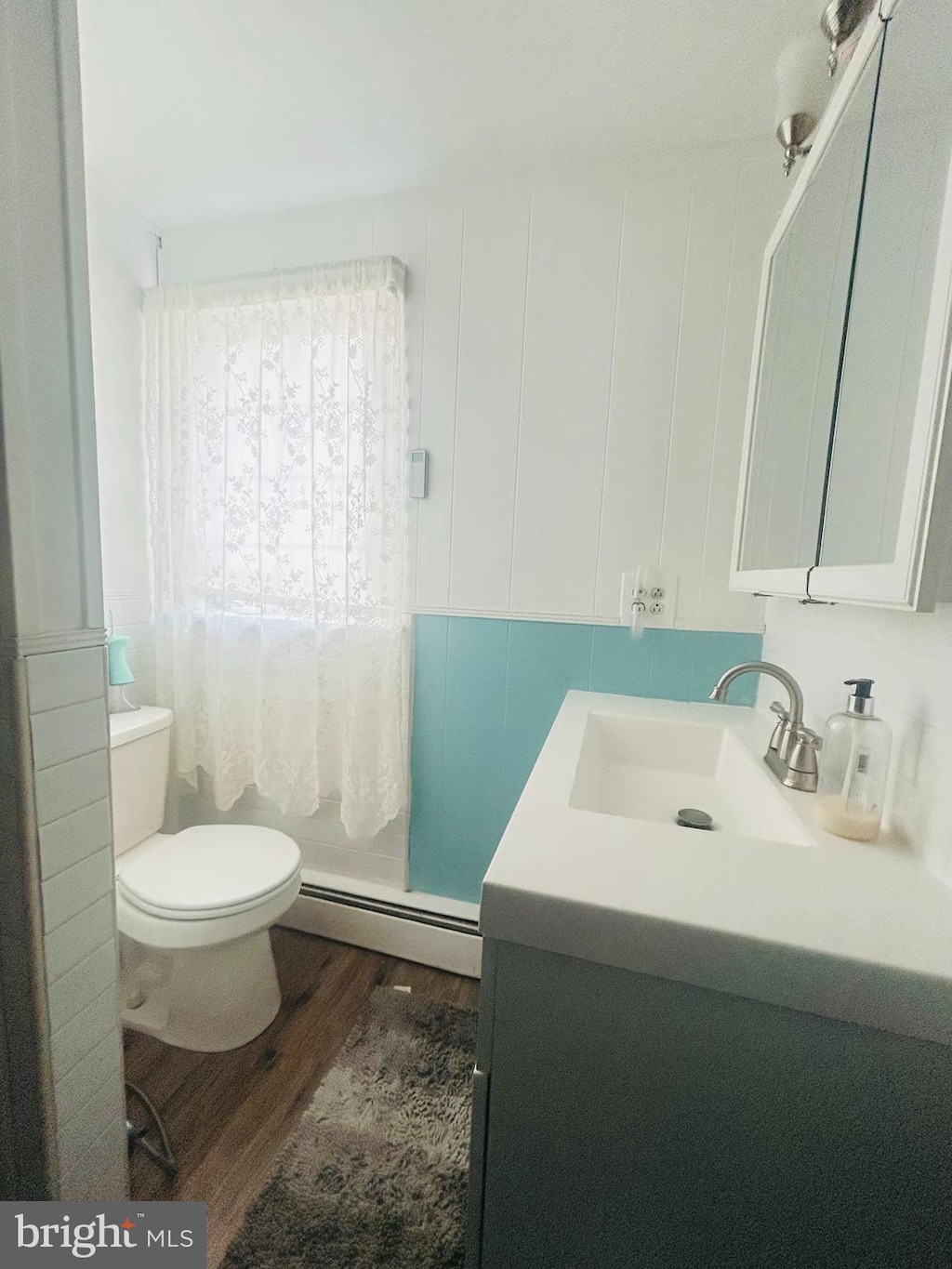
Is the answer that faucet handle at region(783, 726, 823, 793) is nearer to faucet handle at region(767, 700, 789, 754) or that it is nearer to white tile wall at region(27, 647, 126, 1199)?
faucet handle at region(767, 700, 789, 754)

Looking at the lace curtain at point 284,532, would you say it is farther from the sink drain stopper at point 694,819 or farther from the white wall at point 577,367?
the sink drain stopper at point 694,819

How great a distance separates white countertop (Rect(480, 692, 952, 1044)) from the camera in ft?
1.54

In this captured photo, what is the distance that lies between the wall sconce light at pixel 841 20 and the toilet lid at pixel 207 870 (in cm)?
190

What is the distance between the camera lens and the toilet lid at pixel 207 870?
117 centimetres

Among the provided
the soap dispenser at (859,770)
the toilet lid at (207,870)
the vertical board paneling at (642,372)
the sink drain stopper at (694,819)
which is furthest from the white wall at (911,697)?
the toilet lid at (207,870)

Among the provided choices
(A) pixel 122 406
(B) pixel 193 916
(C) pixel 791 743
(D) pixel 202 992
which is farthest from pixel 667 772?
(A) pixel 122 406

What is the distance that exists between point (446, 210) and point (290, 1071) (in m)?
2.28

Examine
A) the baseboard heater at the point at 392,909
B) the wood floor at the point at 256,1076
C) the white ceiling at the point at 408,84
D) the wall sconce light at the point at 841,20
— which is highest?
the white ceiling at the point at 408,84

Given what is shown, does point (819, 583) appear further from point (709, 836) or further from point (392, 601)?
point (392, 601)

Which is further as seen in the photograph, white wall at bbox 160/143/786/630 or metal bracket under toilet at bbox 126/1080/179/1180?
white wall at bbox 160/143/786/630

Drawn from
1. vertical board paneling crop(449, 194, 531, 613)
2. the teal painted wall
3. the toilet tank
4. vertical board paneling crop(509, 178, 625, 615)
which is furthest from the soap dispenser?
the toilet tank

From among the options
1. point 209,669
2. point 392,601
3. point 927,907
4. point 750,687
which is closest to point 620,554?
point 750,687

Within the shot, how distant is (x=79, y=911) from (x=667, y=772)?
1156 millimetres

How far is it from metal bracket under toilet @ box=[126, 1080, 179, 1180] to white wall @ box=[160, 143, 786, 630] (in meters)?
1.29
